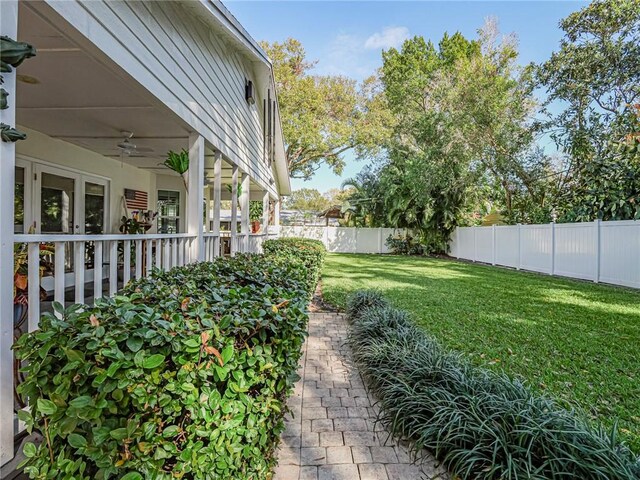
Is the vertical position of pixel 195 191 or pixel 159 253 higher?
pixel 195 191

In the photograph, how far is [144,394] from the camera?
1.31 metres

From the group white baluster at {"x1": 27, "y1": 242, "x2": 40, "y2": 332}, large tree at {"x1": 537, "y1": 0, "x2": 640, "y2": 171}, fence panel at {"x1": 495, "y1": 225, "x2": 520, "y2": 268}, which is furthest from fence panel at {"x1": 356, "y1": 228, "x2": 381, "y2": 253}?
white baluster at {"x1": 27, "y1": 242, "x2": 40, "y2": 332}

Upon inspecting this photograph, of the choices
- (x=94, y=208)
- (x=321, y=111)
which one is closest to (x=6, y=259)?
(x=94, y=208)

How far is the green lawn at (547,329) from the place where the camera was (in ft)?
10.6

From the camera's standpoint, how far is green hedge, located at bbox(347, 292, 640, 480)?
71.7 inches

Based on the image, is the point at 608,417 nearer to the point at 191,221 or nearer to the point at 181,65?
the point at 191,221

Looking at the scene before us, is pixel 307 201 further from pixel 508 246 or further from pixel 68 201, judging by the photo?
pixel 68 201

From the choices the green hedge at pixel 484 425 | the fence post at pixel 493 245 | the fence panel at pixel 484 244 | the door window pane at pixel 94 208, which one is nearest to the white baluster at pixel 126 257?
the green hedge at pixel 484 425

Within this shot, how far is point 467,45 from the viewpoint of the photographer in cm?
2422

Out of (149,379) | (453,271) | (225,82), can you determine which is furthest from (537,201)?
(149,379)

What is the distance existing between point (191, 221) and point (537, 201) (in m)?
15.9

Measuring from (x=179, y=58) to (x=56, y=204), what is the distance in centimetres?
361

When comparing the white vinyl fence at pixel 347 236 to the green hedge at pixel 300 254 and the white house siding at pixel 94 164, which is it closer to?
the white house siding at pixel 94 164

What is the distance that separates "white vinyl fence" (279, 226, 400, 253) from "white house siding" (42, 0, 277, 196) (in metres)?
13.9
